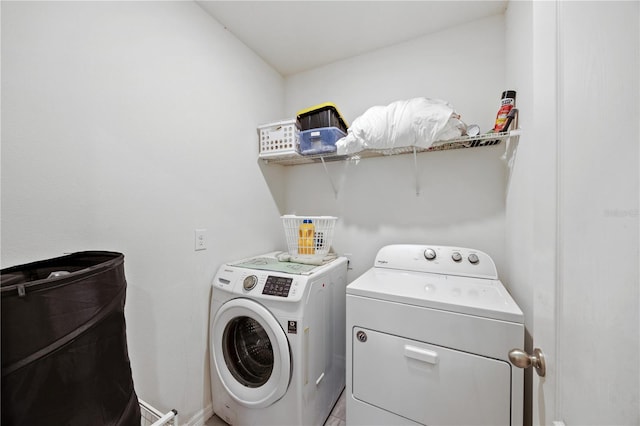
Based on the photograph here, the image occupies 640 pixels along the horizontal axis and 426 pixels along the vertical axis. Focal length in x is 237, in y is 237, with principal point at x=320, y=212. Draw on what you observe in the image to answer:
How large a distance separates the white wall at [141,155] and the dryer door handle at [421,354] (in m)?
1.24

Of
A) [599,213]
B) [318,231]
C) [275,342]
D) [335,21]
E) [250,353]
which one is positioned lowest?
[250,353]

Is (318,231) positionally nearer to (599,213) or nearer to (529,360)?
(529,360)

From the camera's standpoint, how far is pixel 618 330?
1.17ft

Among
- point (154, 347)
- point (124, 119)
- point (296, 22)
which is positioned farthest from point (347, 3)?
point (154, 347)

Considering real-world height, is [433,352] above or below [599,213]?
below

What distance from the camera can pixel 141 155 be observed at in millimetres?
1208

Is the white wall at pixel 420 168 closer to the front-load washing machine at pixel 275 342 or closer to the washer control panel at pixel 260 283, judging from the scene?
the front-load washing machine at pixel 275 342

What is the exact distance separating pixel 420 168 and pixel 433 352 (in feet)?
4.08

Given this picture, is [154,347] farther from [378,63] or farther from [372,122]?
[378,63]

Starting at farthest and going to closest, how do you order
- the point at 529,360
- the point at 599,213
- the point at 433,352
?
1. the point at 433,352
2. the point at 529,360
3. the point at 599,213

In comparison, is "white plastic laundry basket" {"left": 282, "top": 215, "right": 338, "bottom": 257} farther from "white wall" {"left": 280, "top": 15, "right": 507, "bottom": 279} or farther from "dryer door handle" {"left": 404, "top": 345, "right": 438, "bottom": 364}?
Answer: "dryer door handle" {"left": 404, "top": 345, "right": 438, "bottom": 364}

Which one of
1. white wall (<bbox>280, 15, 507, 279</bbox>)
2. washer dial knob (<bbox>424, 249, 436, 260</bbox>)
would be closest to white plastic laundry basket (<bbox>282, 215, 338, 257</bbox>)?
white wall (<bbox>280, 15, 507, 279</bbox>)

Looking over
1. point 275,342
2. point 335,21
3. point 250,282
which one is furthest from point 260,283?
point 335,21

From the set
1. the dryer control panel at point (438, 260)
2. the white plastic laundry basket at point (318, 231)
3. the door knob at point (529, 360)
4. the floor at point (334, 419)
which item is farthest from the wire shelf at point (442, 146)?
the floor at point (334, 419)
